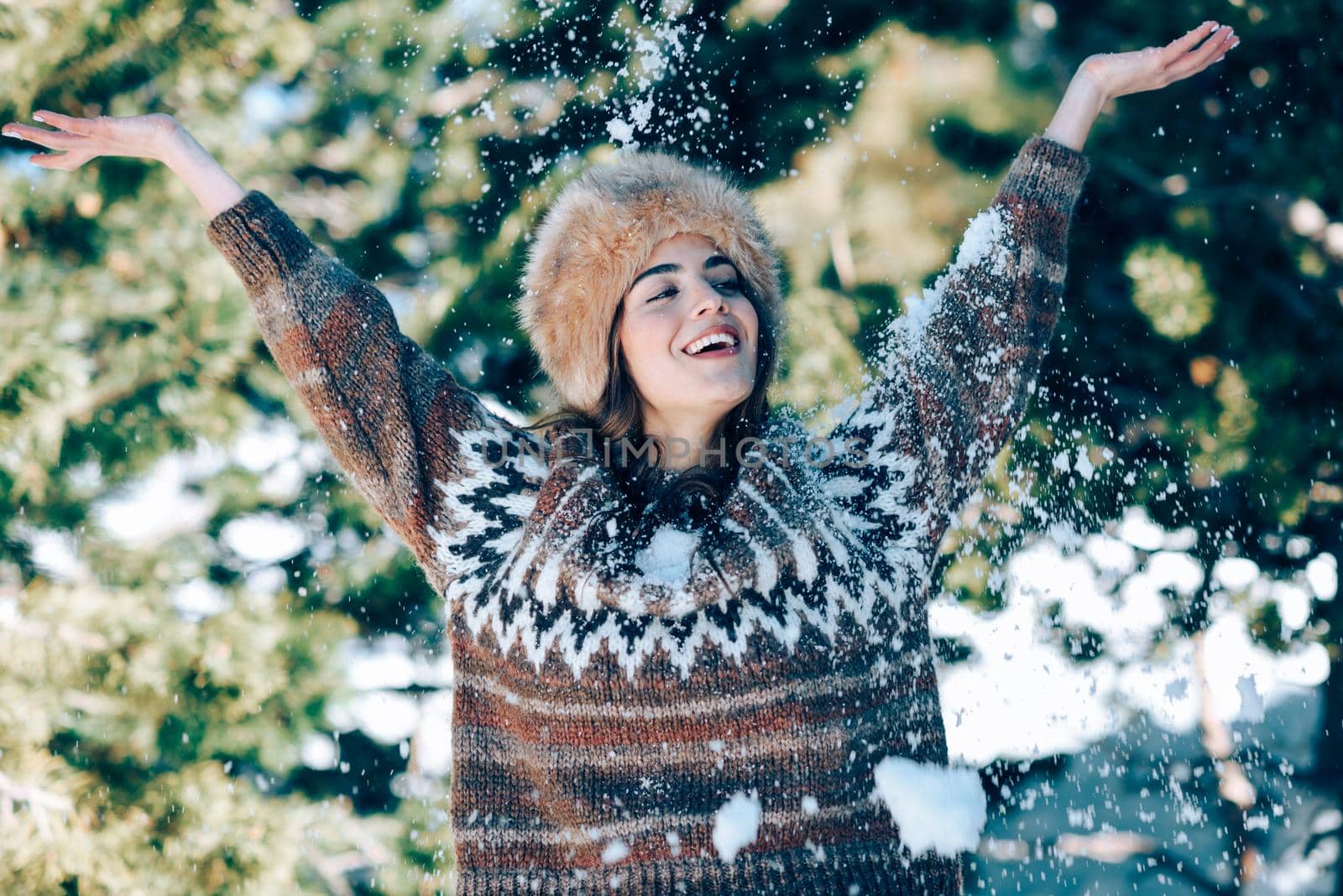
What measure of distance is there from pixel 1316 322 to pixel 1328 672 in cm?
104

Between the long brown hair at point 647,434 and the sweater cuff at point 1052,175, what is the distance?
0.49 meters

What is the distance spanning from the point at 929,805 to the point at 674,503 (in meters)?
0.59

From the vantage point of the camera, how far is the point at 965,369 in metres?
1.81

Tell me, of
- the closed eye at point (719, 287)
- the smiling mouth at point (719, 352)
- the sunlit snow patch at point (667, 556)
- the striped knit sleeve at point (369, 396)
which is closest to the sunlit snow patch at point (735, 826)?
the sunlit snow patch at point (667, 556)

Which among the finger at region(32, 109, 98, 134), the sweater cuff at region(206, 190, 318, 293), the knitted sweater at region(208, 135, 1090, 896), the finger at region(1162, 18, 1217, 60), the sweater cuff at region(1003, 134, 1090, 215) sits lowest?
the knitted sweater at region(208, 135, 1090, 896)

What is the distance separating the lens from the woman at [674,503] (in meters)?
1.57

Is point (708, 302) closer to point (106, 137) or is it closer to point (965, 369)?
point (965, 369)

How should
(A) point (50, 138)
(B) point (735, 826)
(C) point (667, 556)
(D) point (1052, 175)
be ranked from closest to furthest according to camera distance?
(B) point (735, 826)
(C) point (667, 556)
(A) point (50, 138)
(D) point (1052, 175)

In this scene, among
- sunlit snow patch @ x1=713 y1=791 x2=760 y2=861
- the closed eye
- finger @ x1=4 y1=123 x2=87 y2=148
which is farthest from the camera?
the closed eye

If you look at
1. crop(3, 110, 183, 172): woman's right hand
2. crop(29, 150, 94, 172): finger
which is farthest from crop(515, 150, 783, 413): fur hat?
crop(29, 150, 94, 172): finger

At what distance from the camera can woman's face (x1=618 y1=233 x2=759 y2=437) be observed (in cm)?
177

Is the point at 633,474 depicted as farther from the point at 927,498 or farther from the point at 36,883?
the point at 36,883

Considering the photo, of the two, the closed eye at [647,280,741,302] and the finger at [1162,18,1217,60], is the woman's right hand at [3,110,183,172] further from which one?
the finger at [1162,18,1217,60]

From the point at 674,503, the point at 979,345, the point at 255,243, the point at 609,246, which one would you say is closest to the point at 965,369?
the point at 979,345
